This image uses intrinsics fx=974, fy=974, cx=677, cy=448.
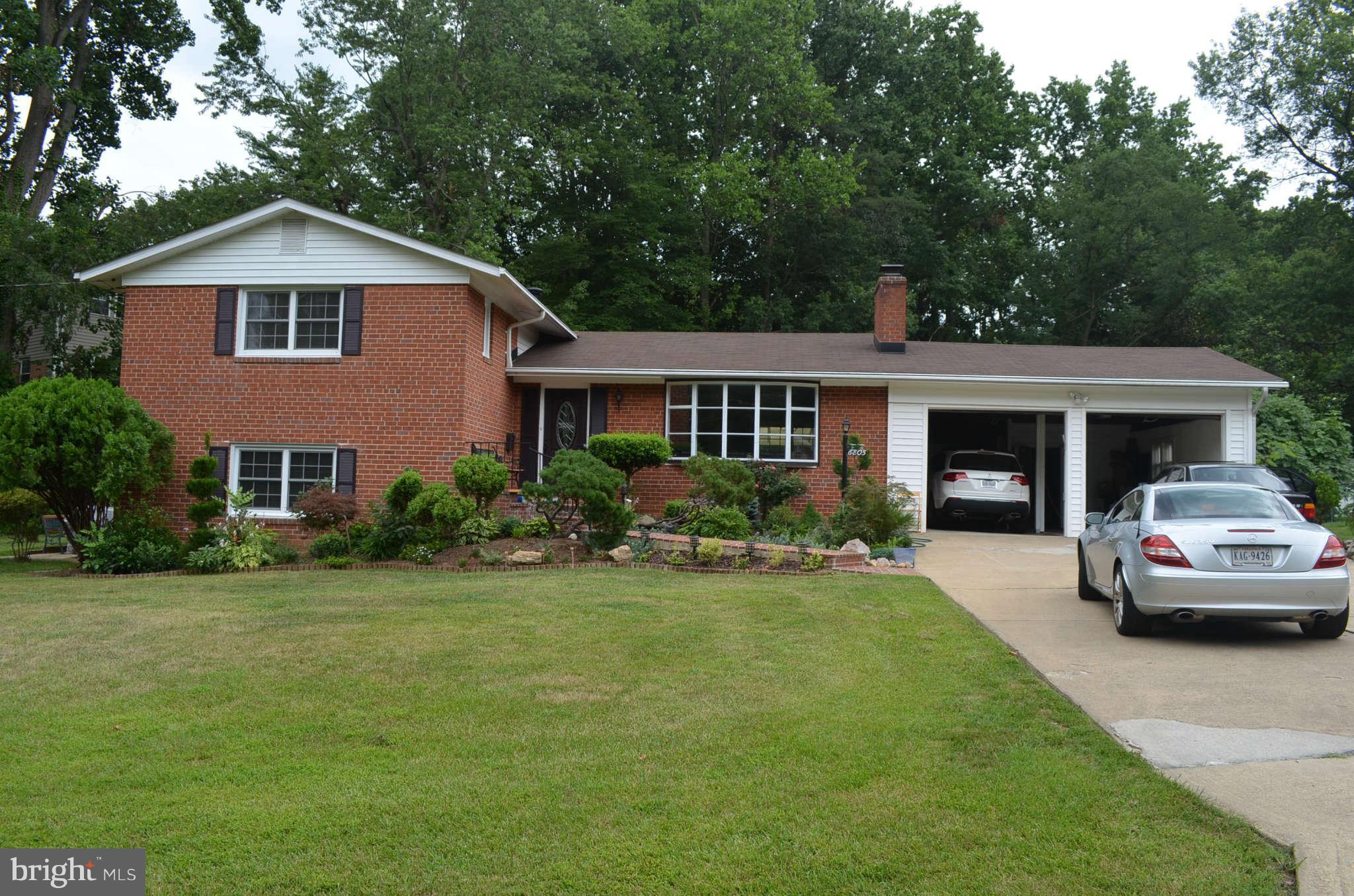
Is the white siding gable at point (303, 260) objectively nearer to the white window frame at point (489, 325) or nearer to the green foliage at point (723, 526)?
the white window frame at point (489, 325)

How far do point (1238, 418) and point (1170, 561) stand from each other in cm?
1279

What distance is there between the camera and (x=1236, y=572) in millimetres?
7703

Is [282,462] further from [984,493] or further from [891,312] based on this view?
[984,493]

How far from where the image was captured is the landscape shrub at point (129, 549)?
1381cm

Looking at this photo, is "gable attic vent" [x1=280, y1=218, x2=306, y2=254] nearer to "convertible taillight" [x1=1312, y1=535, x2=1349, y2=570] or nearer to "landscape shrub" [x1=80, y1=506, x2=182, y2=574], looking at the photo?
"landscape shrub" [x1=80, y1=506, x2=182, y2=574]

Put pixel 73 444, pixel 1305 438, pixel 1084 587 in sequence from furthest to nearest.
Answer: pixel 1305 438, pixel 73 444, pixel 1084 587

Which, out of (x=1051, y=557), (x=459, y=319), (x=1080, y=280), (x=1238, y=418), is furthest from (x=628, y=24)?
(x=1051, y=557)

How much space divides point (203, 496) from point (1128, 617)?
1316 cm

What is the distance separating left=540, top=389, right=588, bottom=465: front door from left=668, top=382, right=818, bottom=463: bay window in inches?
86.2

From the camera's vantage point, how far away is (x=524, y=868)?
373 centimetres

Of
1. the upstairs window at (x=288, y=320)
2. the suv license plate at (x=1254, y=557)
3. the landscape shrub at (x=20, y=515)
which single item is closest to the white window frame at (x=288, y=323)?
the upstairs window at (x=288, y=320)

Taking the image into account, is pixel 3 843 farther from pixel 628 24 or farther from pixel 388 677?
pixel 628 24

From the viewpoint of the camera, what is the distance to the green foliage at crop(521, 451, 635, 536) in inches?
530

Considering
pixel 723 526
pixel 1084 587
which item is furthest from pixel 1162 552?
pixel 723 526
